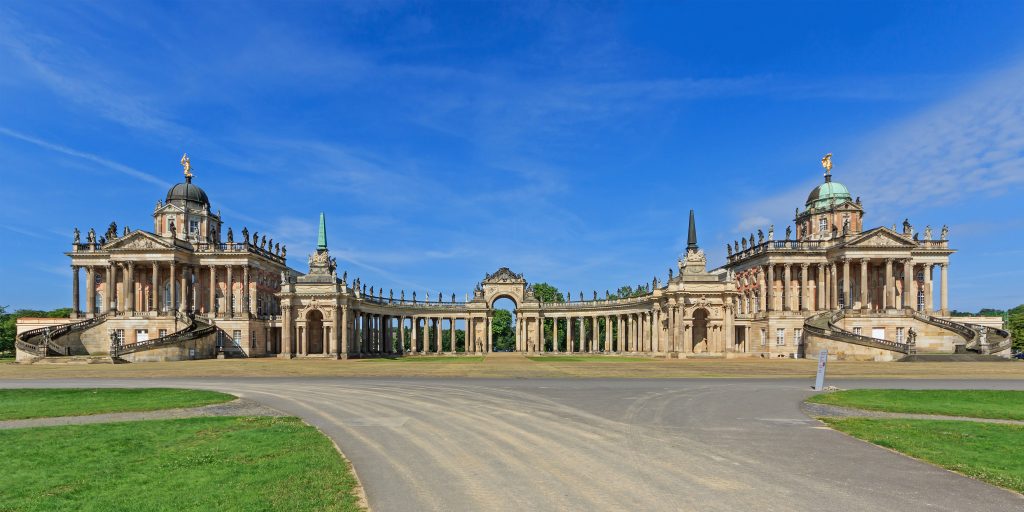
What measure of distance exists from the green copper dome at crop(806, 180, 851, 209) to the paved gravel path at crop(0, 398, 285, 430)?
282 feet

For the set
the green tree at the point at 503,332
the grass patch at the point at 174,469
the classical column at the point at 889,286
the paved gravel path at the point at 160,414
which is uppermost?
the classical column at the point at 889,286

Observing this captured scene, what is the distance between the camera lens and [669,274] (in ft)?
289

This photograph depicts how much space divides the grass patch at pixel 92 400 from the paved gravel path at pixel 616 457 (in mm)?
3413

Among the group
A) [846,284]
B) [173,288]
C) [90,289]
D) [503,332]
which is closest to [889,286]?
[846,284]

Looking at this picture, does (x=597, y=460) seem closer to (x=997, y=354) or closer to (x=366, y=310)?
(x=997, y=354)

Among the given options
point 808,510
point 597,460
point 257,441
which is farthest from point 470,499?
point 257,441

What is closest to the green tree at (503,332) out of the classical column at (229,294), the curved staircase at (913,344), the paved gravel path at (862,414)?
the classical column at (229,294)

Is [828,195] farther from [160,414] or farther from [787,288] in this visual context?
[160,414]

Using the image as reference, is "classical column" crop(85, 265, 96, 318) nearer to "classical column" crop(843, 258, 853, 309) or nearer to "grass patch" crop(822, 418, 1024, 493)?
"grass patch" crop(822, 418, 1024, 493)

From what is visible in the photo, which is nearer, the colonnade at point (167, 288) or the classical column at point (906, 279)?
the classical column at point (906, 279)

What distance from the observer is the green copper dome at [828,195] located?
289 feet

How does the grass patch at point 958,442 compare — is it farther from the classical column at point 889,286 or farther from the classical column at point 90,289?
the classical column at point 90,289

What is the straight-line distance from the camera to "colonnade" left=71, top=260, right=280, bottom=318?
268 ft

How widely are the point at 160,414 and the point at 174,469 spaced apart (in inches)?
411
